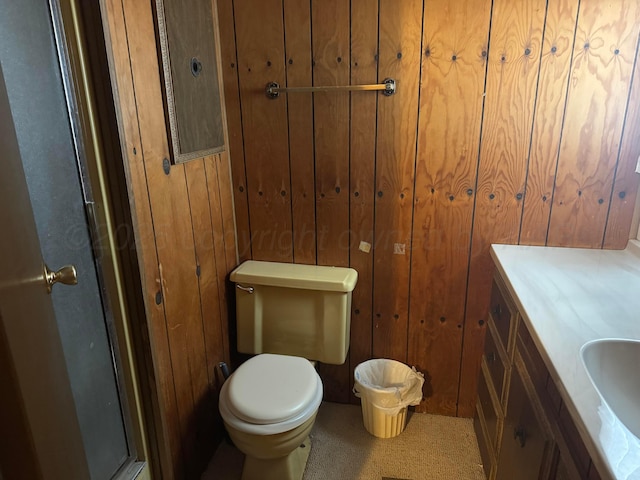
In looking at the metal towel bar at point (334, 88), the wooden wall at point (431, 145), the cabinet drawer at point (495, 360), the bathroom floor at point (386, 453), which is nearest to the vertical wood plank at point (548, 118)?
the wooden wall at point (431, 145)

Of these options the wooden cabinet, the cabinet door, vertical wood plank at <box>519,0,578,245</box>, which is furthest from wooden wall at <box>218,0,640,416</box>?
the cabinet door

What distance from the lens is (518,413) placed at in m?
1.31

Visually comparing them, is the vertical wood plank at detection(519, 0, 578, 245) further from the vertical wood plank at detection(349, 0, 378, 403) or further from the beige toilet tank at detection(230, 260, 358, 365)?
the beige toilet tank at detection(230, 260, 358, 365)

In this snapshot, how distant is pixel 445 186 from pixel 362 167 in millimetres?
342

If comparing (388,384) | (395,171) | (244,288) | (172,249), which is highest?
(395,171)

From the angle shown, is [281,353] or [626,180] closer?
[626,180]

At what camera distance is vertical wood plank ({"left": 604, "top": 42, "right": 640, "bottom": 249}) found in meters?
1.55

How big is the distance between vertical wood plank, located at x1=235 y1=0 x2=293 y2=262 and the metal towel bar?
25mm

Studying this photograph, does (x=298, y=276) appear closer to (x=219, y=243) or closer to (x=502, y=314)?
(x=219, y=243)

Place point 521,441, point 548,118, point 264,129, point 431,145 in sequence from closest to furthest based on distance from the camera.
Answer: point 521,441, point 548,118, point 431,145, point 264,129

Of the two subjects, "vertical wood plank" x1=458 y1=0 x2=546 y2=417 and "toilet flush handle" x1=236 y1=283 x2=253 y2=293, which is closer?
"vertical wood plank" x1=458 y1=0 x2=546 y2=417

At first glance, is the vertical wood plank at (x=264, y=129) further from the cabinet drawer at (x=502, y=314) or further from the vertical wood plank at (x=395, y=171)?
the cabinet drawer at (x=502, y=314)

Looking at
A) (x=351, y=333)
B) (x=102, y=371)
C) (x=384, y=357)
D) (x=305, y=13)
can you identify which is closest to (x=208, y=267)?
(x=102, y=371)

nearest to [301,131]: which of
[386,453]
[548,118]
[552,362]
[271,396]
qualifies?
[548,118]
